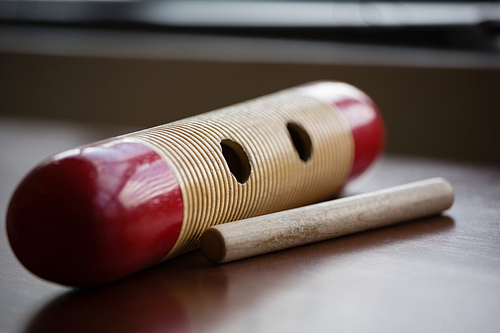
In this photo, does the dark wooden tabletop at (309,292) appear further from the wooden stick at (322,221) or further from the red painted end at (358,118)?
the red painted end at (358,118)

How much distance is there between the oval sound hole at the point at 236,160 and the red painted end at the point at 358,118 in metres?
0.18

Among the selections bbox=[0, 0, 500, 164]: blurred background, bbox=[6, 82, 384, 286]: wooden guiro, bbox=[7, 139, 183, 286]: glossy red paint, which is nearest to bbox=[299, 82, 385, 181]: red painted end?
bbox=[6, 82, 384, 286]: wooden guiro

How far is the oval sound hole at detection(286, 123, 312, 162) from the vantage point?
31.1 inches

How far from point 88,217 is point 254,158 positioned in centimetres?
22

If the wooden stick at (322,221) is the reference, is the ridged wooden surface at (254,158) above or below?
above

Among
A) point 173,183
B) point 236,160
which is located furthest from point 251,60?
point 173,183

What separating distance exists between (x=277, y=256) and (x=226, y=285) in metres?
0.08

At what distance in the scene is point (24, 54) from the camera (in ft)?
6.87

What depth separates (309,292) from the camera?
1.85 feet

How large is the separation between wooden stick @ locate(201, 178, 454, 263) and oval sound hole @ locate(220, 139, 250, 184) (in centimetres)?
7

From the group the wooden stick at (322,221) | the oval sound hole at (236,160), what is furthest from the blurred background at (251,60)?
the oval sound hole at (236,160)

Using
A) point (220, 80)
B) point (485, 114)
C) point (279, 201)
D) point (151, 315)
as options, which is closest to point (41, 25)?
point (220, 80)

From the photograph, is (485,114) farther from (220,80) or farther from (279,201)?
(279,201)

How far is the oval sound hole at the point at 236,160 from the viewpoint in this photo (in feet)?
2.31
